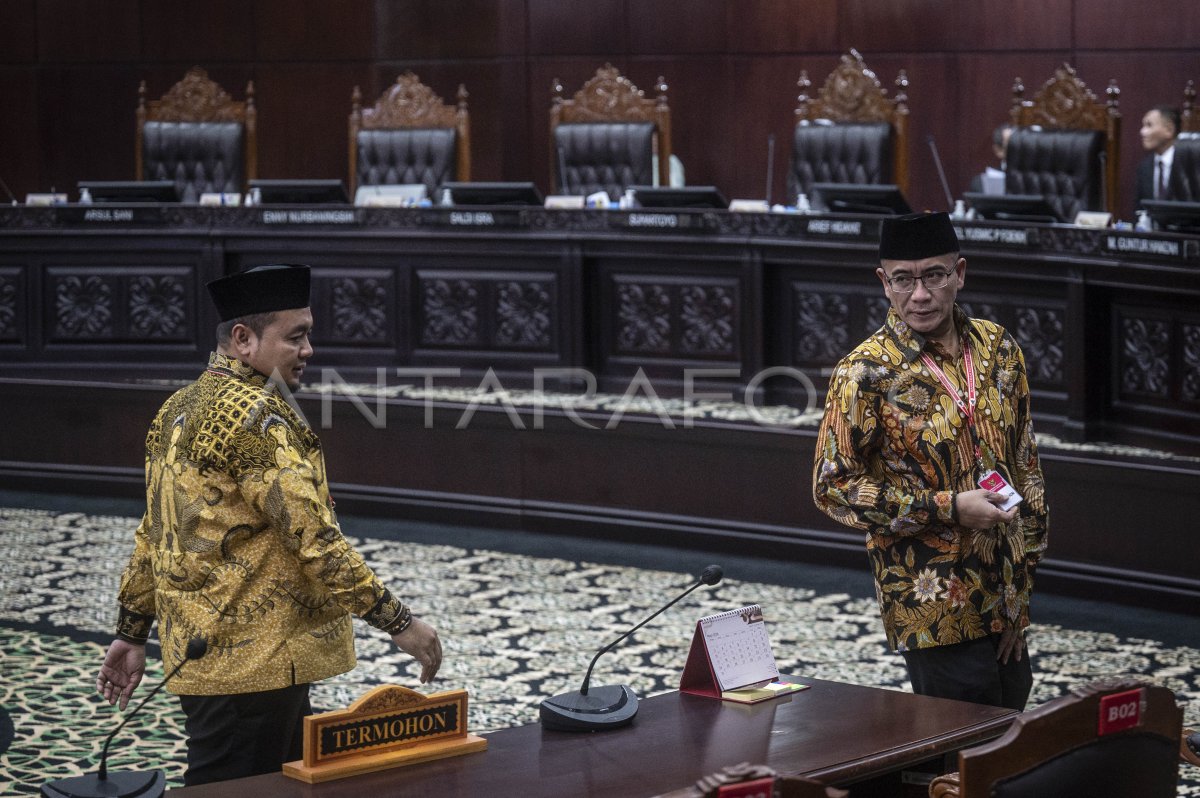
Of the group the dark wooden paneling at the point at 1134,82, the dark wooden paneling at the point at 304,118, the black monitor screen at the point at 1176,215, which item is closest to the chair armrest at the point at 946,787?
the black monitor screen at the point at 1176,215

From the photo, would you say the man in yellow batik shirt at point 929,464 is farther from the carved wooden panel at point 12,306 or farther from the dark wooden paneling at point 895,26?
the dark wooden paneling at point 895,26

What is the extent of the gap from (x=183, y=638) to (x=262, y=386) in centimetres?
42

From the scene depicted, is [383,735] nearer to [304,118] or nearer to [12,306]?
[12,306]

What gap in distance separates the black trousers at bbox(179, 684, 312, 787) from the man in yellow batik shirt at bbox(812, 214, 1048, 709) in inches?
37.5

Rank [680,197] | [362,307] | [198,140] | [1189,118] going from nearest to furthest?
[680,197], [1189,118], [362,307], [198,140]

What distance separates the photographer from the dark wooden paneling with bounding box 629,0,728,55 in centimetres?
960

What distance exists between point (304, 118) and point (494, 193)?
3.33 metres

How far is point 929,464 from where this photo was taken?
2768 mm

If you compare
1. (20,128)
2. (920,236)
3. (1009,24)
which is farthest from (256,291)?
(20,128)

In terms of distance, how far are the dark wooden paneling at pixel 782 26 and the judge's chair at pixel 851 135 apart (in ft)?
5.07

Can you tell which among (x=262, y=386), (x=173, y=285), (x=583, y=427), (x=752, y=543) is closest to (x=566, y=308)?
(x=583, y=427)

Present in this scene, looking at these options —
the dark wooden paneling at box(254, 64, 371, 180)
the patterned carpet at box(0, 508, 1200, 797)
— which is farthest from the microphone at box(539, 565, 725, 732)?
the dark wooden paneling at box(254, 64, 371, 180)

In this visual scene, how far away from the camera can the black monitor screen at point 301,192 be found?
7.44 m

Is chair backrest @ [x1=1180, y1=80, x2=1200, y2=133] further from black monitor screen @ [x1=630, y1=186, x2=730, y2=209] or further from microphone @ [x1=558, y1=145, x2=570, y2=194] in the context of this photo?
microphone @ [x1=558, y1=145, x2=570, y2=194]
